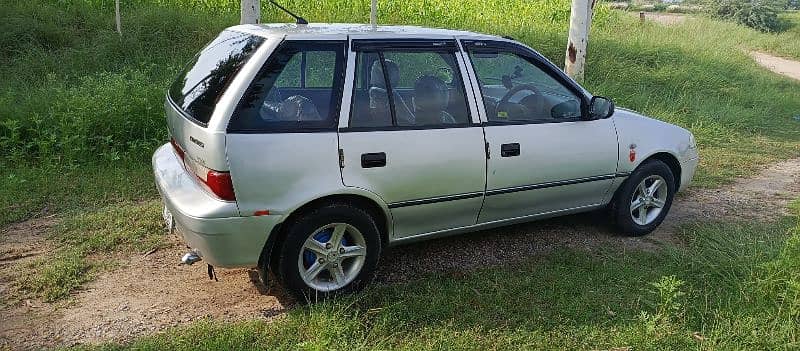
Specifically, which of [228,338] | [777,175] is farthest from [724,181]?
[228,338]

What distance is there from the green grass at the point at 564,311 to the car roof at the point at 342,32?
1.58 meters

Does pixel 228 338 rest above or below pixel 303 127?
below

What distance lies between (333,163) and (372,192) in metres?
0.31

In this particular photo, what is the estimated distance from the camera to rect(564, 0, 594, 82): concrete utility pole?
30.2ft

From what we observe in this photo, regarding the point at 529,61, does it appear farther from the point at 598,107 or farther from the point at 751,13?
the point at 751,13

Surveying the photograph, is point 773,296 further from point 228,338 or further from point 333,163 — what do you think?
point 228,338

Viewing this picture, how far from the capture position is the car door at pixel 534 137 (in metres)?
4.27

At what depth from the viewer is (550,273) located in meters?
4.39

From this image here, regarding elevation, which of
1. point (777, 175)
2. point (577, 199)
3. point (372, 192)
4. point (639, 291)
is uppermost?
point (372, 192)

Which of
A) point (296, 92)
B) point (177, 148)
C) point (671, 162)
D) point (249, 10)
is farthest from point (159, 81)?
point (671, 162)

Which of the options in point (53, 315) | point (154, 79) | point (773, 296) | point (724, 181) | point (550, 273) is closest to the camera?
point (53, 315)

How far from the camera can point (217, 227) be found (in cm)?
342

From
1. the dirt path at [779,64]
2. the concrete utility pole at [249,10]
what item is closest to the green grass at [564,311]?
the concrete utility pole at [249,10]

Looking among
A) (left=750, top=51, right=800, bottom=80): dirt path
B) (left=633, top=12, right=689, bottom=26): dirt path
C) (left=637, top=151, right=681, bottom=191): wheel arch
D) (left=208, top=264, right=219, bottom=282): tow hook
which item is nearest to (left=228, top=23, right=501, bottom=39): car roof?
(left=208, top=264, right=219, bottom=282): tow hook
